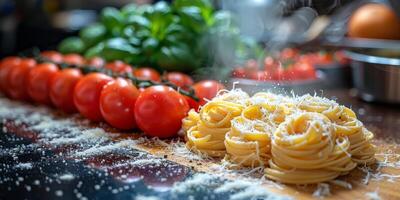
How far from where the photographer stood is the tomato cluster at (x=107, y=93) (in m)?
1.65

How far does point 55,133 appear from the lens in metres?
1.77

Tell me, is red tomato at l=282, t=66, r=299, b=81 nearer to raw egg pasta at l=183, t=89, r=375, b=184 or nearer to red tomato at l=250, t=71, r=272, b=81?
red tomato at l=250, t=71, r=272, b=81

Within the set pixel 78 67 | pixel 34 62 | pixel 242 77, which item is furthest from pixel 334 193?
pixel 34 62

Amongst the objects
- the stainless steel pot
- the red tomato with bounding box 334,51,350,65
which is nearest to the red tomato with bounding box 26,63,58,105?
the stainless steel pot

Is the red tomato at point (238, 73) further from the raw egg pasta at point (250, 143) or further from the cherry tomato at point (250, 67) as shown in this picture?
the raw egg pasta at point (250, 143)

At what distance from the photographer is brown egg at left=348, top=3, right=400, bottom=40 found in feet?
8.98

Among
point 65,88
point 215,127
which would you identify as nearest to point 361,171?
point 215,127

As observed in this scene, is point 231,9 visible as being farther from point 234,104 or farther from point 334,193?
point 334,193

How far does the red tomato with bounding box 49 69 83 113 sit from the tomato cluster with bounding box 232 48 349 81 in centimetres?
62

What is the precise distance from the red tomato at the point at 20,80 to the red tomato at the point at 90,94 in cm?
47

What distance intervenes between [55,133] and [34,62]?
27.5 inches

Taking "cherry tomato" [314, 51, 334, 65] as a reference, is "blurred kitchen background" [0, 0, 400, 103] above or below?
above

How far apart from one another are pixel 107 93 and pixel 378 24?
1.63 meters

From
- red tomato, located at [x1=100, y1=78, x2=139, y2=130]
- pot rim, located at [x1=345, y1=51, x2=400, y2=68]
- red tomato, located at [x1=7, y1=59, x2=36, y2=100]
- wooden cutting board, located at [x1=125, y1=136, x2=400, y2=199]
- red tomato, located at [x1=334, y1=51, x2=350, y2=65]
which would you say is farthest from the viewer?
red tomato, located at [x1=334, y1=51, x2=350, y2=65]
